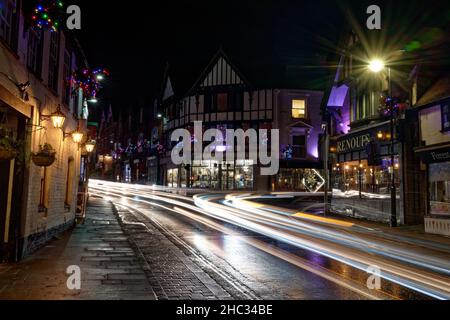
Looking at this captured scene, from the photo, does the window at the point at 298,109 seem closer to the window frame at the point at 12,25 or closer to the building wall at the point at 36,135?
the building wall at the point at 36,135

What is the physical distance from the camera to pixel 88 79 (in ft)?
47.6

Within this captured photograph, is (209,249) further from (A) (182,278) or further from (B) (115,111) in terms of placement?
(B) (115,111)

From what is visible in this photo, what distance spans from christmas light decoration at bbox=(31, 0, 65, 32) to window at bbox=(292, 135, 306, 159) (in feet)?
124

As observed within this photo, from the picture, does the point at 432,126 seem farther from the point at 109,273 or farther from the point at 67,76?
the point at 109,273

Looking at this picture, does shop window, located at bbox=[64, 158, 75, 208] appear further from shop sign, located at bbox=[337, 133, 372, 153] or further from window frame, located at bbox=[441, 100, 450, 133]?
window frame, located at bbox=[441, 100, 450, 133]

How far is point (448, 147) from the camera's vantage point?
1783cm

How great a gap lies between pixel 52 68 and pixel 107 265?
6182mm

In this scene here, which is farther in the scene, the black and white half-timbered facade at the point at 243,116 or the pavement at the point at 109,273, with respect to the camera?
the black and white half-timbered facade at the point at 243,116

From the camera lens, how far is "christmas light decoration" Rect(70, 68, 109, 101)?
14.4 metres

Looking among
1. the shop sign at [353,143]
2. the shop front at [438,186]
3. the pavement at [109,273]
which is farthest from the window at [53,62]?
the shop sign at [353,143]

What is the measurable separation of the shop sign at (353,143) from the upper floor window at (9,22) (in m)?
18.5

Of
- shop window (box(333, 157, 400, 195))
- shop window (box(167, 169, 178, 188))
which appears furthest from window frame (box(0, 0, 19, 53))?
shop window (box(167, 169, 178, 188))

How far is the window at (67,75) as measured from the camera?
1422 centimetres

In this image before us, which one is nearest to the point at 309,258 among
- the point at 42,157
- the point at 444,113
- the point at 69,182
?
the point at 42,157
